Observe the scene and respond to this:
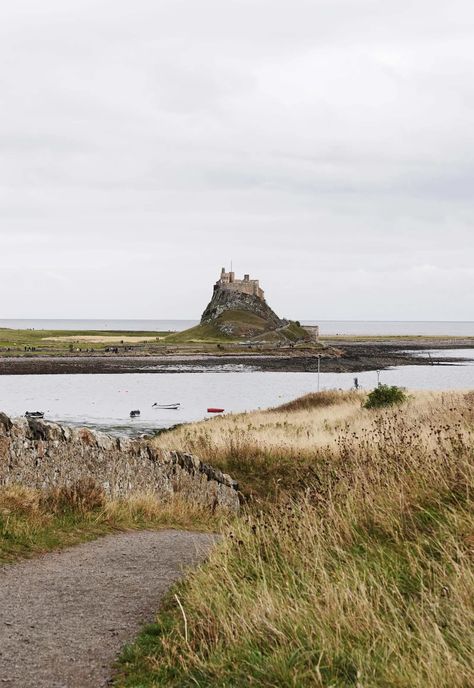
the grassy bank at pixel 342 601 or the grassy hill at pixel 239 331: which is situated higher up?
the grassy hill at pixel 239 331

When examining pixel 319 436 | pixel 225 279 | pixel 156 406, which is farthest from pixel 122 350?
pixel 319 436

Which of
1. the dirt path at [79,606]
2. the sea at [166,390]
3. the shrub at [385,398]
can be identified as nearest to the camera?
the dirt path at [79,606]

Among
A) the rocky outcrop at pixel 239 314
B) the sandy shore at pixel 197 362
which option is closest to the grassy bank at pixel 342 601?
the sandy shore at pixel 197 362

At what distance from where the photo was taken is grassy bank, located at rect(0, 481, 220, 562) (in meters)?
9.59

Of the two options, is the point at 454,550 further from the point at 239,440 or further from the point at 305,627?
A: the point at 239,440

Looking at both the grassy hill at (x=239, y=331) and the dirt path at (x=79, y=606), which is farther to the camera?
the grassy hill at (x=239, y=331)

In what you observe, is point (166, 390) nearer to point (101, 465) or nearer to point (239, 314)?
point (101, 465)

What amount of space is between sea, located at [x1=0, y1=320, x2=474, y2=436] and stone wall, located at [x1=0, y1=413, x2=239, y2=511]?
24.4m

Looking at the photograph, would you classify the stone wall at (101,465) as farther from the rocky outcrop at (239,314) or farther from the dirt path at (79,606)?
the rocky outcrop at (239,314)

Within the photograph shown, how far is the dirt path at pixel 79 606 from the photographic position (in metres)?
5.52

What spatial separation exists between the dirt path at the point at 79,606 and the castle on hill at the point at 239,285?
168083mm

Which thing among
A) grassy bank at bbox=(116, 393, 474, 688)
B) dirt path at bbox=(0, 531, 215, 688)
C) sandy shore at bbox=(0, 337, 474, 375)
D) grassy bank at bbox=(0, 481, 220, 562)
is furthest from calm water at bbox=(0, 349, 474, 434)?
grassy bank at bbox=(116, 393, 474, 688)

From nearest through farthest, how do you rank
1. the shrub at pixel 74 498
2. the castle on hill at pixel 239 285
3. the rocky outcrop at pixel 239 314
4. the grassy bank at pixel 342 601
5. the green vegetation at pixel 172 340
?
the grassy bank at pixel 342 601 < the shrub at pixel 74 498 < the green vegetation at pixel 172 340 < the rocky outcrop at pixel 239 314 < the castle on hill at pixel 239 285

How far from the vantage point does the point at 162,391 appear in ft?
231
